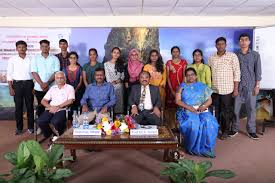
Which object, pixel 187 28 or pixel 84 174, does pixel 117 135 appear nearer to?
pixel 84 174

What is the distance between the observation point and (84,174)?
307cm

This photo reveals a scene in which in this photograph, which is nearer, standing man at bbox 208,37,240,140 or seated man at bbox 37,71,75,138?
seated man at bbox 37,71,75,138

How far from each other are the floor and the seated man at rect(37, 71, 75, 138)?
1.80ft

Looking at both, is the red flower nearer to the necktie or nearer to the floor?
the floor
